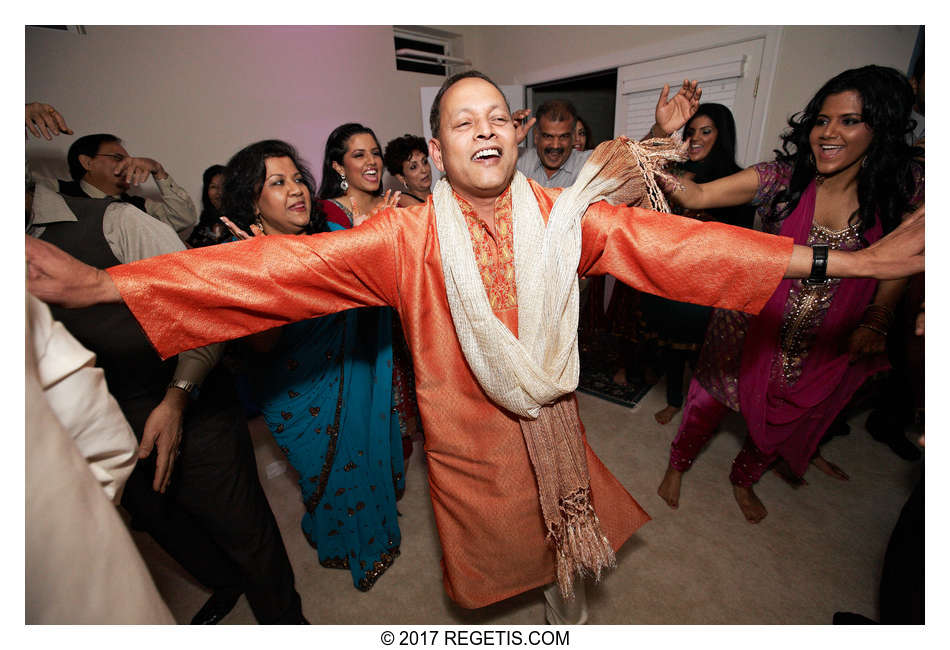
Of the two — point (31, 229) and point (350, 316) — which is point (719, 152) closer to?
point (350, 316)

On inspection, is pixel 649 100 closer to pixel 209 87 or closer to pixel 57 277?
pixel 209 87

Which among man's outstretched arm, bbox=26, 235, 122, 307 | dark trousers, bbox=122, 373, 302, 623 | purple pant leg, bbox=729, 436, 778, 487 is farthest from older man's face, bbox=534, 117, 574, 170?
man's outstretched arm, bbox=26, 235, 122, 307

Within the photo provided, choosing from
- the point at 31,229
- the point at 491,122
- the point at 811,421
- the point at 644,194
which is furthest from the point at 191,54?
the point at 811,421

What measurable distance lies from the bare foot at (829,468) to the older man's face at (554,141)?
103 inches

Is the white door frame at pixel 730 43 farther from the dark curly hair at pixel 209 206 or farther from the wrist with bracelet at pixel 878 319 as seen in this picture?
the dark curly hair at pixel 209 206

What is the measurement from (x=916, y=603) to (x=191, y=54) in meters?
5.15

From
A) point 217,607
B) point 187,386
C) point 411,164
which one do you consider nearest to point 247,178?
point 187,386

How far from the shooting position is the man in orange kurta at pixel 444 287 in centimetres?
A: 97

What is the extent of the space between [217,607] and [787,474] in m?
2.95

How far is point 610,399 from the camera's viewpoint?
316cm

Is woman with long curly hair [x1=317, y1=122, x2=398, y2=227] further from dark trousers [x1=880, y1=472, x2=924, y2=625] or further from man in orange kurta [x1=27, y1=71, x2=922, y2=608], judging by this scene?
dark trousers [x1=880, y1=472, x2=924, y2=625]

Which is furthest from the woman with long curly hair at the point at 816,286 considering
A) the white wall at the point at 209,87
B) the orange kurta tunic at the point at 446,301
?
the white wall at the point at 209,87

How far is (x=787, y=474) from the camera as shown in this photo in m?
2.33

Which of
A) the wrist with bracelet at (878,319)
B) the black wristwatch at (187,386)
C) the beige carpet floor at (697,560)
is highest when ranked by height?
the wrist with bracelet at (878,319)
